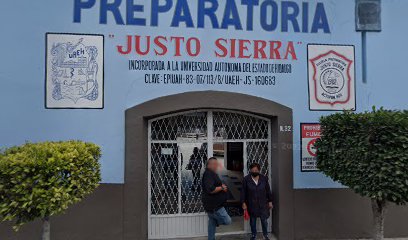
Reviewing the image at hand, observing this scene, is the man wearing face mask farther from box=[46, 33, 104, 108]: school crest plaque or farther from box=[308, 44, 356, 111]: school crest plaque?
box=[46, 33, 104, 108]: school crest plaque

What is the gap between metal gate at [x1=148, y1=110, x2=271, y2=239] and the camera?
278 inches

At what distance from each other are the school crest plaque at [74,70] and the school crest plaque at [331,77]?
12.8 ft

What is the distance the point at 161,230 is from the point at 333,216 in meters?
3.22

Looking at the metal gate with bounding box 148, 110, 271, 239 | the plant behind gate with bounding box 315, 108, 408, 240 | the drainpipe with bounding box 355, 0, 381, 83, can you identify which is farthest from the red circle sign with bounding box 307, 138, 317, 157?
the drainpipe with bounding box 355, 0, 381, 83

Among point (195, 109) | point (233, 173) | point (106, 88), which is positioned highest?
point (106, 88)

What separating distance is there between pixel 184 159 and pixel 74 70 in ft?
8.31

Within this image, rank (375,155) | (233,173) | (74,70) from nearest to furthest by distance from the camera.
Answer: (375,155) < (74,70) < (233,173)

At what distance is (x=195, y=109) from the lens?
23.2ft

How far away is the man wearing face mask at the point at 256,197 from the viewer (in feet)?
22.0

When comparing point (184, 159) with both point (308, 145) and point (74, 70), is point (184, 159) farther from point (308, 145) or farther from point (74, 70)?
point (74, 70)

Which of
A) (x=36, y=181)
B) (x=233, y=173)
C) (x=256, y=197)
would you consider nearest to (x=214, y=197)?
(x=256, y=197)

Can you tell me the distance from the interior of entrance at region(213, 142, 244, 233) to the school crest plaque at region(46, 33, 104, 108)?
2.45 metres

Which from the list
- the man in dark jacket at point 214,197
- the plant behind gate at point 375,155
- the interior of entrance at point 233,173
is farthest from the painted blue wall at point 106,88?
the man in dark jacket at point 214,197

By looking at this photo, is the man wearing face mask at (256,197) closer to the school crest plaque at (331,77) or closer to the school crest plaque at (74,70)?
the school crest plaque at (331,77)
